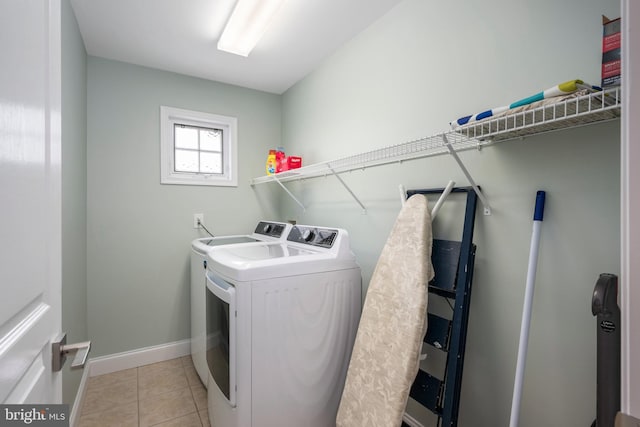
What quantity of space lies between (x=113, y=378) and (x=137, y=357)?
0.21 m

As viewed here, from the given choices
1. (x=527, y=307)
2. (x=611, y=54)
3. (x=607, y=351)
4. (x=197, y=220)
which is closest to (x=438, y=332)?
(x=527, y=307)

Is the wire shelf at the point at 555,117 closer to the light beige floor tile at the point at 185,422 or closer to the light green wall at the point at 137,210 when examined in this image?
the light beige floor tile at the point at 185,422

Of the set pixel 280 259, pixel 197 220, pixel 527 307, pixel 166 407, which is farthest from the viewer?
pixel 197 220

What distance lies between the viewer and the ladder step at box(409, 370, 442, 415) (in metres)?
1.38

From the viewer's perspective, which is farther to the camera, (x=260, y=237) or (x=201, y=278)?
(x=260, y=237)

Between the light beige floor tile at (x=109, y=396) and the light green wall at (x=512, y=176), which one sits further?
the light beige floor tile at (x=109, y=396)

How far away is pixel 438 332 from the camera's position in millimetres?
1427

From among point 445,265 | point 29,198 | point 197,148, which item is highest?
point 197,148

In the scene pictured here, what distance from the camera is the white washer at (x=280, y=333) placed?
1421 millimetres

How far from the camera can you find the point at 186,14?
188 centimetres

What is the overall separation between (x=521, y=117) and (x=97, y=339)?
3142 millimetres

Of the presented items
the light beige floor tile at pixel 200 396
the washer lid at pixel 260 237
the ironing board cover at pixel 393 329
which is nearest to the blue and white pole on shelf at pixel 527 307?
the ironing board cover at pixel 393 329

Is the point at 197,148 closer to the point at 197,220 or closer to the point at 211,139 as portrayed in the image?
the point at 211,139

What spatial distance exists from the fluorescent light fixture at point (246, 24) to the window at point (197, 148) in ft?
2.93
